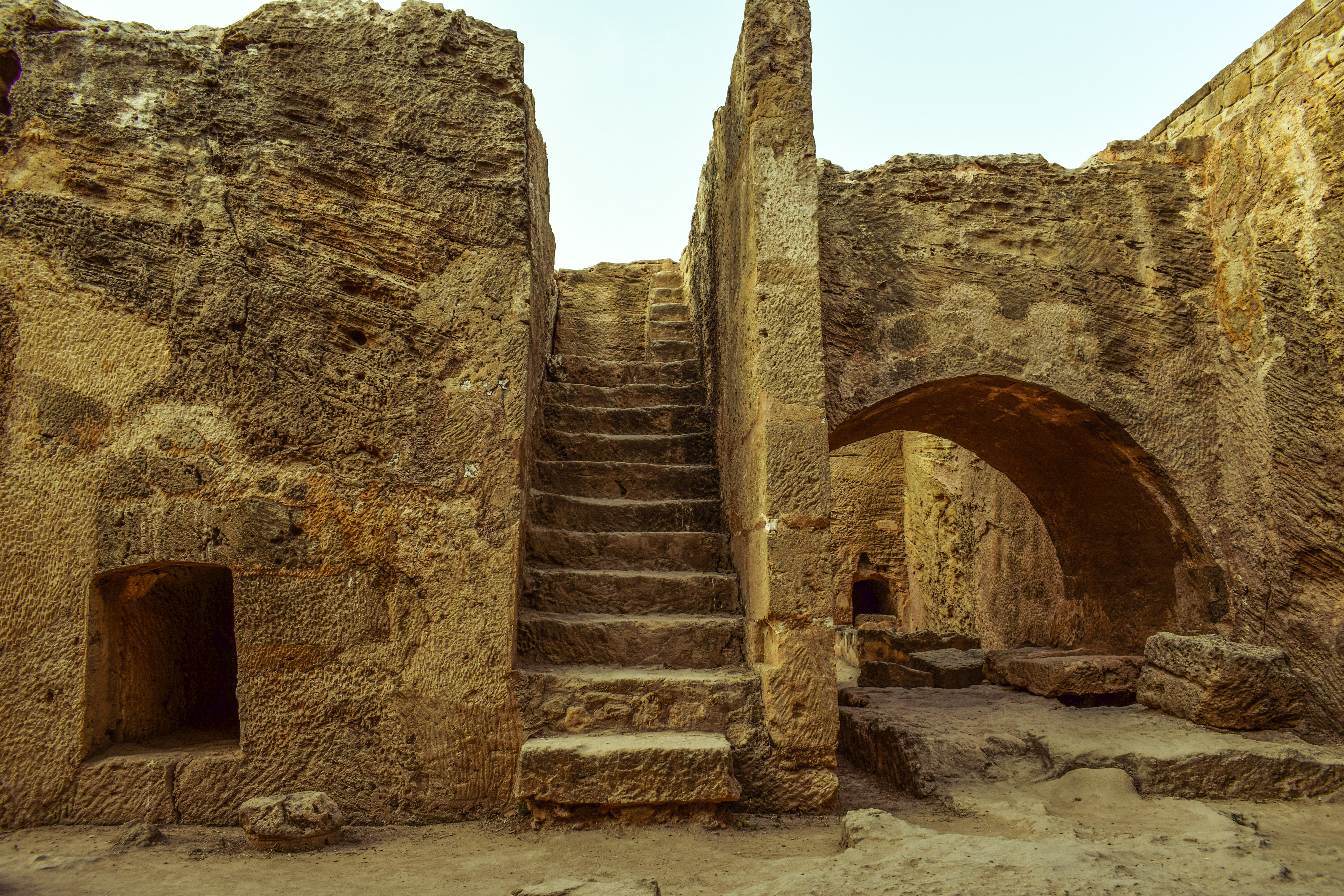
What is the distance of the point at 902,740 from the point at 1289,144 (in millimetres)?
3189

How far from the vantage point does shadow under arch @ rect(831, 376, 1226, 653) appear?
3797 mm

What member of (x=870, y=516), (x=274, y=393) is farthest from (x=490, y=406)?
(x=870, y=516)

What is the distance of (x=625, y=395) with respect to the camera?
15.8 feet

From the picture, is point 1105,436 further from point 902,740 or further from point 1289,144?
point 902,740

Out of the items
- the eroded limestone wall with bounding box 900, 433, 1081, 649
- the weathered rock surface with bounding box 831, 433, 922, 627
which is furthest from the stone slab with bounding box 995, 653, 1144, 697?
the weathered rock surface with bounding box 831, 433, 922, 627

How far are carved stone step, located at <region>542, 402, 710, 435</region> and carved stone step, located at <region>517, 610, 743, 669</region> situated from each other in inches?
60.7

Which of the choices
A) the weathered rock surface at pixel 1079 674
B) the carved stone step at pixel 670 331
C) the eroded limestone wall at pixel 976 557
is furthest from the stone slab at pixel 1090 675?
the carved stone step at pixel 670 331

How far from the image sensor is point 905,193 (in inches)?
154

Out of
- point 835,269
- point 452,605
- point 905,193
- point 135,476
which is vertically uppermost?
point 905,193

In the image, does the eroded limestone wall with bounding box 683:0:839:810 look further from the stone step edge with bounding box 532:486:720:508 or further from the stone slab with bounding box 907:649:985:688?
the stone slab with bounding box 907:649:985:688

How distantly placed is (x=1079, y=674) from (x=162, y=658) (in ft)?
13.7

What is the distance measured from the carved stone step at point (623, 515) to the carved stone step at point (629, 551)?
0.26 feet

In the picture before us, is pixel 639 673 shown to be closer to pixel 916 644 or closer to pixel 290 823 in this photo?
pixel 290 823

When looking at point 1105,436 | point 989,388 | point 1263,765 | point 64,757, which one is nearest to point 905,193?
point 989,388
